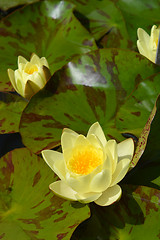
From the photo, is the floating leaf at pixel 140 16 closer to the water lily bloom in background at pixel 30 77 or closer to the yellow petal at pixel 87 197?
the water lily bloom in background at pixel 30 77

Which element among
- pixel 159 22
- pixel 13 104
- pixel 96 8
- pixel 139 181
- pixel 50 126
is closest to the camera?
pixel 139 181

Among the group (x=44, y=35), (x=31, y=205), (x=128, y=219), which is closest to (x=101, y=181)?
(x=128, y=219)

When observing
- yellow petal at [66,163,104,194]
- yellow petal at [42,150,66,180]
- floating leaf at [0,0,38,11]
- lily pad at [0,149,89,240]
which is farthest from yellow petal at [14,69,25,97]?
floating leaf at [0,0,38,11]

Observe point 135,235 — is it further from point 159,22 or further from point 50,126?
point 159,22

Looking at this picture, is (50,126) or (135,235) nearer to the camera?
(135,235)

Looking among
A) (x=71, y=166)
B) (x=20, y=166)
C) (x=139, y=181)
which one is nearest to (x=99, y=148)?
(x=71, y=166)

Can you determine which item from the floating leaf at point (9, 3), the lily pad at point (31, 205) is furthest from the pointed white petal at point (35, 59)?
the floating leaf at point (9, 3)
